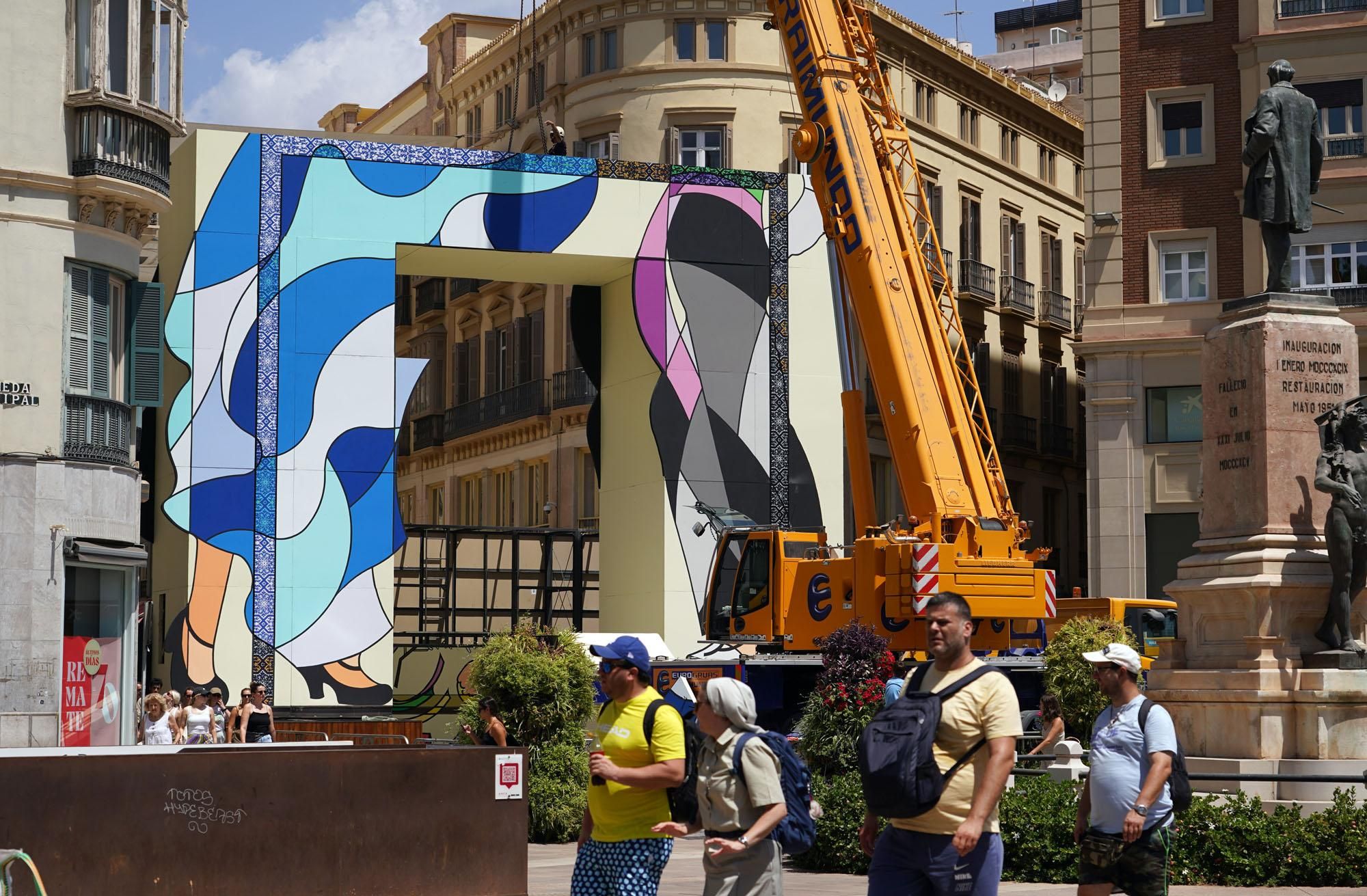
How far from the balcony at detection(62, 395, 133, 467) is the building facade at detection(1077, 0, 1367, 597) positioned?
2275 cm

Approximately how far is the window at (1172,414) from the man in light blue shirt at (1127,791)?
34790 mm

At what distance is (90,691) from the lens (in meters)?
27.5

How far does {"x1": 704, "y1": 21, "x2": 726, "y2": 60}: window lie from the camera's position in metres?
51.4

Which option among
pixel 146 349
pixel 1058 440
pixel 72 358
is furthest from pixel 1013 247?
pixel 72 358

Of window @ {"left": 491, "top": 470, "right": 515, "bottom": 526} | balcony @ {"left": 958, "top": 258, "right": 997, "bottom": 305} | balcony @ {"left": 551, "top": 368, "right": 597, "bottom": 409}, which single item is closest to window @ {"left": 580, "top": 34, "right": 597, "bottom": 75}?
balcony @ {"left": 551, "top": 368, "right": 597, "bottom": 409}

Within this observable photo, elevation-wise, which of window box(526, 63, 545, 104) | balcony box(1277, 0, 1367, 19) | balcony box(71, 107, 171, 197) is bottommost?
balcony box(71, 107, 171, 197)

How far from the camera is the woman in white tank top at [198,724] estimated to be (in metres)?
26.4

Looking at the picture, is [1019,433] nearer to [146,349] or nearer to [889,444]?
[889,444]

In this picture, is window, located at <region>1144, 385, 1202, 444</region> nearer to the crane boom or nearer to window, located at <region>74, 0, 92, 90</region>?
the crane boom

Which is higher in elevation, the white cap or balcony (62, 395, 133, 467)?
balcony (62, 395, 133, 467)

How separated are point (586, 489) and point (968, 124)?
16.3 metres

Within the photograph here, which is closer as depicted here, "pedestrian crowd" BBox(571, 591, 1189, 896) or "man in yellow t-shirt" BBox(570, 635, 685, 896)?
"pedestrian crowd" BBox(571, 591, 1189, 896)

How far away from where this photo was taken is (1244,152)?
62.3 feet

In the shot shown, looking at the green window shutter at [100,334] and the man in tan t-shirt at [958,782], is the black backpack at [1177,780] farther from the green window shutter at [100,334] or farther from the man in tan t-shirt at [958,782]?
the green window shutter at [100,334]
